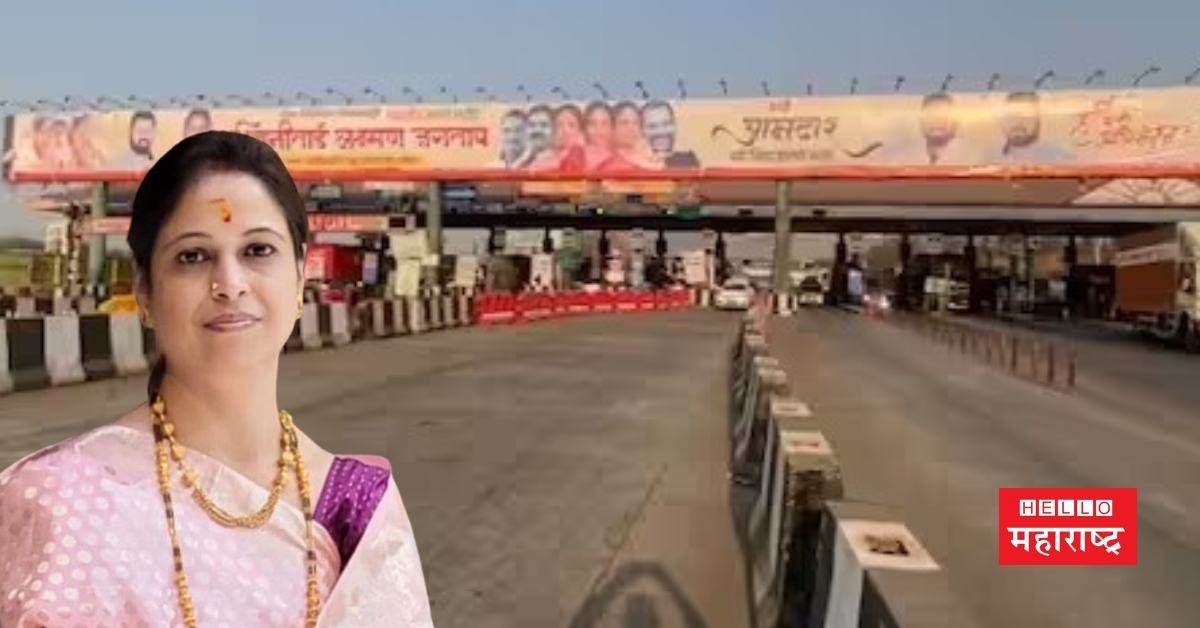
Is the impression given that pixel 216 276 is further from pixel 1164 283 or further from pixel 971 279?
pixel 971 279

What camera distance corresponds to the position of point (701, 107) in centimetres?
4319

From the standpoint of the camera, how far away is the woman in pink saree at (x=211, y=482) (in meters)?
1.42

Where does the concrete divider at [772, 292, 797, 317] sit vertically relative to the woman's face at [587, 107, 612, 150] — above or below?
below

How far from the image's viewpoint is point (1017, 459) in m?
10.5

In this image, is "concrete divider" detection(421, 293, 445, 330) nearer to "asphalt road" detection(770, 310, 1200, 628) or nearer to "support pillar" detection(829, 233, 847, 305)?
"asphalt road" detection(770, 310, 1200, 628)

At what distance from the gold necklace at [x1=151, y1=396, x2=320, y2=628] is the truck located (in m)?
32.0

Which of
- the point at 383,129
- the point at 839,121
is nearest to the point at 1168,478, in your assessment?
the point at 839,121

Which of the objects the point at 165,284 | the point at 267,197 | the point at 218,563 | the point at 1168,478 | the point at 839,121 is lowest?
the point at 1168,478

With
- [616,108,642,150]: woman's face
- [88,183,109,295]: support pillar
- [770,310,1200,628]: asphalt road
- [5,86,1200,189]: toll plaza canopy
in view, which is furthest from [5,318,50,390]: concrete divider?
[88,183,109,295]: support pillar

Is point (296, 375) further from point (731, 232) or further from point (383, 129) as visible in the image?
point (731, 232)

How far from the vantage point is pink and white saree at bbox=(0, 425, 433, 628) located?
1400 millimetres

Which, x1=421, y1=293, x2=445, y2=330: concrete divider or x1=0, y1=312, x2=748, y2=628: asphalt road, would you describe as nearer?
x1=0, y1=312, x2=748, y2=628: asphalt road

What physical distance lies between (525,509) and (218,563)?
6.52 meters

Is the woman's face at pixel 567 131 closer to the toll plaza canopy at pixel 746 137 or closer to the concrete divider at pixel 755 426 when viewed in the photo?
the toll plaza canopy at pixel 746 137
